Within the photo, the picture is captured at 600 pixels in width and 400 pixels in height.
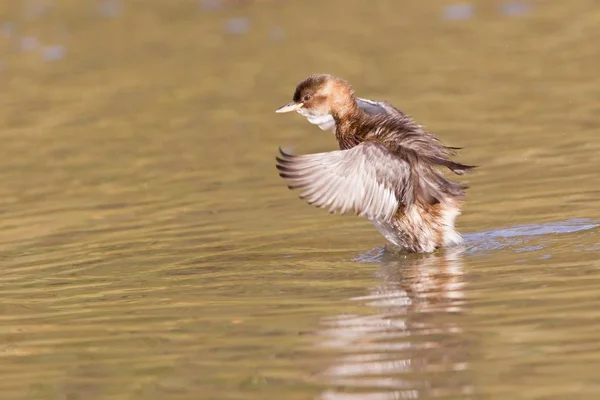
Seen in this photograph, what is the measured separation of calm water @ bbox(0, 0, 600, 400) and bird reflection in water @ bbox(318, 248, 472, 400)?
2 centimetres

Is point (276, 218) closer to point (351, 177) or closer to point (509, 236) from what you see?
point (351, 177)

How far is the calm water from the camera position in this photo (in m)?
6.42

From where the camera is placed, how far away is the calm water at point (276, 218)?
Result: 642cm

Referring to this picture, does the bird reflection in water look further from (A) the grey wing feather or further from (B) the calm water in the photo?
(A) the grey wing feather

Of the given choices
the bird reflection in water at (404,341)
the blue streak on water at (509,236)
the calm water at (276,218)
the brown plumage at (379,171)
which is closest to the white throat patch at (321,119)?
the brown plumage at (379,171)

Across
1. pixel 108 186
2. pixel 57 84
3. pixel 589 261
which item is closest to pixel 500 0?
pixel 57 84

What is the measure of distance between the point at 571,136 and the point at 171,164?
13.0 ft

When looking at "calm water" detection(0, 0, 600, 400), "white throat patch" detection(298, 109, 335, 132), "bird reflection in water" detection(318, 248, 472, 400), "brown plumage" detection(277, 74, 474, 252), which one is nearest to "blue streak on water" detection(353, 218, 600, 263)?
"calm water" detection(0, 0, 600, 400)

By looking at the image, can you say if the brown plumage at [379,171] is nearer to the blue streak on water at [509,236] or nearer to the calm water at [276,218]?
the blue streak on water at [509,236]

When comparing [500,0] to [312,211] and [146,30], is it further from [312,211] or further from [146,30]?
[312,211]

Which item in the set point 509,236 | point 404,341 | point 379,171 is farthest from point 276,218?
point 404,341

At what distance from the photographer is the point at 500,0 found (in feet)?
67.4

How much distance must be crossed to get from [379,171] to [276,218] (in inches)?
78.6

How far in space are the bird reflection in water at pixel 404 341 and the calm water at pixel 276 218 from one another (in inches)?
0.8
